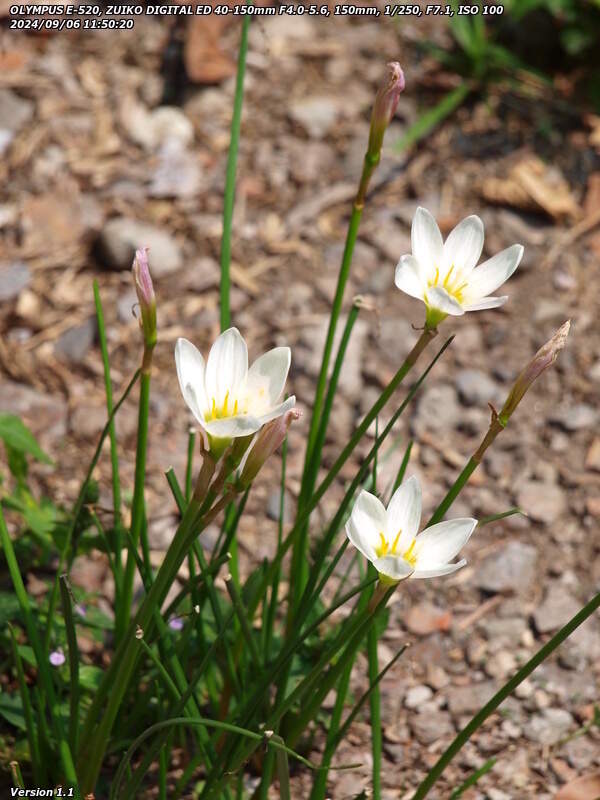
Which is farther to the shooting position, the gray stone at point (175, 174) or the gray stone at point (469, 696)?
the gray stone at point (175, 174)

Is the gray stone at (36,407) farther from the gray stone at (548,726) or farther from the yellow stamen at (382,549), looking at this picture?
the yellow stamen at (382,549)

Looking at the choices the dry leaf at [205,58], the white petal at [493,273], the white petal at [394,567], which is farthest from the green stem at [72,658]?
the dry leaf at [205,58]

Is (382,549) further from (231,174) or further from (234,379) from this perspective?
(231,174)

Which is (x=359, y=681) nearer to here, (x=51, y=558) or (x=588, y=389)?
(x=51, y=558)

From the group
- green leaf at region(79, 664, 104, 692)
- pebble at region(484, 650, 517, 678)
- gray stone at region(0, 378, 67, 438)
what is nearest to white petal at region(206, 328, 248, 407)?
green leaf at region(79, 664, 104, 692)

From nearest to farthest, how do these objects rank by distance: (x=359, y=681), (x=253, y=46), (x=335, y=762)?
(x=335, y=762) < (x=359, y=681) < (x=253, y=46)

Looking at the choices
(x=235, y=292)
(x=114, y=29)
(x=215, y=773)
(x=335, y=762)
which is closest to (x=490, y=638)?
(x=335, y=762)
